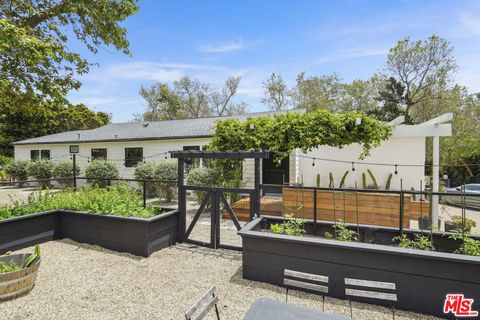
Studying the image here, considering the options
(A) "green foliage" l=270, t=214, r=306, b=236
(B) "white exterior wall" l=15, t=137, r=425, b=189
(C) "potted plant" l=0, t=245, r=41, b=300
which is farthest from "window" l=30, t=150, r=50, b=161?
(A) "green foliage" l=270, t=214, r=306, b=236

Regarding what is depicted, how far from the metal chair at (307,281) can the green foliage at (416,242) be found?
125cm

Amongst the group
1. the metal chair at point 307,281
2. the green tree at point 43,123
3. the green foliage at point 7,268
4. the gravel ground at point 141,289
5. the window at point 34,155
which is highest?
the green tree at point 43,123

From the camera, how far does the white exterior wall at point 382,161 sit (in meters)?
8.46

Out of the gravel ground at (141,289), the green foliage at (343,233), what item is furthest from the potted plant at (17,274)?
the green foliage at (343,233)

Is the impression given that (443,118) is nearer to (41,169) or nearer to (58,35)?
(58,35)

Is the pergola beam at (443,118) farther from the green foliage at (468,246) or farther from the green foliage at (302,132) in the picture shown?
the green foliage at (468,246)

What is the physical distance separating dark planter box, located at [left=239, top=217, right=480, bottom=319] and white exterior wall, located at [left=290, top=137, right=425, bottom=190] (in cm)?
535

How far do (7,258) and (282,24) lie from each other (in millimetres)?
10386

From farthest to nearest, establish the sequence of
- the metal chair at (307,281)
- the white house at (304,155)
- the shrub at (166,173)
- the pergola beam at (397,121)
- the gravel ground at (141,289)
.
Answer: the shrub at (166,173), the white house at (304,155), the pergola beam at (397,121), the metal chair at (307,281), the gravel ground at (141,289)

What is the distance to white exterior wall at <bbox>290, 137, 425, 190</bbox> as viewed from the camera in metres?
8.46

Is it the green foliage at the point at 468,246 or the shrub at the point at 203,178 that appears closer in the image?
the green foliage at the point at 468,246

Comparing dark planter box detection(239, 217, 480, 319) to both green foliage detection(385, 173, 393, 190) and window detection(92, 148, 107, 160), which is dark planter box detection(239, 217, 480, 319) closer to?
green foliage detection(385, 173, 393, 190)

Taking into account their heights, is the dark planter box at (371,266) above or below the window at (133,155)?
below

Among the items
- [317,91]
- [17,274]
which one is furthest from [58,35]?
[317,91]
